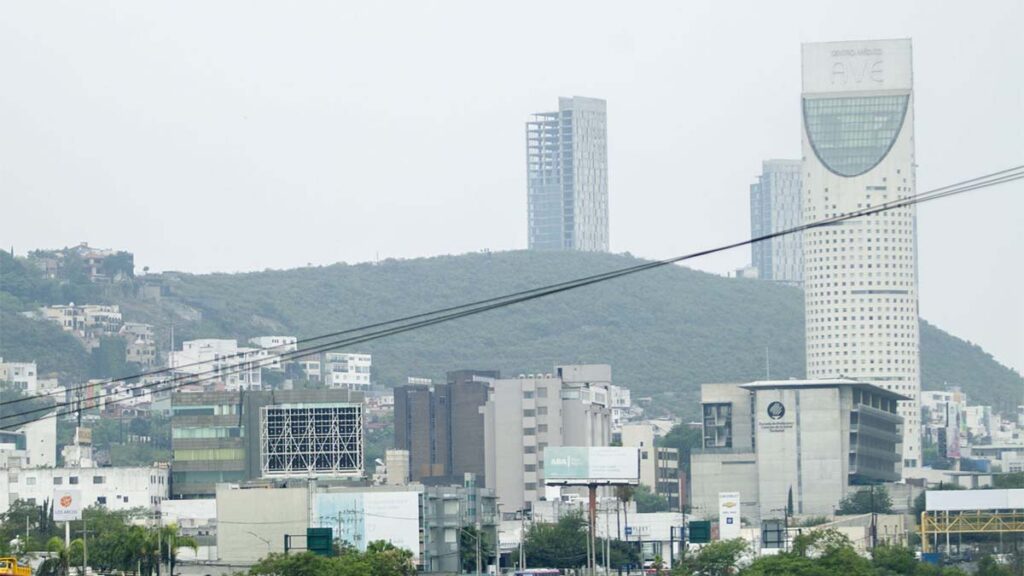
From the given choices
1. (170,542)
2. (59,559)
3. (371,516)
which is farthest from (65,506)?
(371,516)

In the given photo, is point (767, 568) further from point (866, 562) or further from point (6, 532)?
point (6, 532)

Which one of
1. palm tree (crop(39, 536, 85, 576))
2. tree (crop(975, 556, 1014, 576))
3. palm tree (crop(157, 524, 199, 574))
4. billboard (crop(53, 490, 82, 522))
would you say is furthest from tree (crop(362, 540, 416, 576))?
tree (crop(975, 556, 1014, 576))

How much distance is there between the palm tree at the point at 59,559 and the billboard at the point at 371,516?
32.5 m

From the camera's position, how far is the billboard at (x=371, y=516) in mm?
192250

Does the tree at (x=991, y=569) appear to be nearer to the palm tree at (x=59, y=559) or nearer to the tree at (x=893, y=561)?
the tree at (x=893, y=561)

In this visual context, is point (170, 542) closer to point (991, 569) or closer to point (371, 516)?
point (371, 516)

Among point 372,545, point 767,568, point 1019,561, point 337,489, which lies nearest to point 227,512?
point 337,489

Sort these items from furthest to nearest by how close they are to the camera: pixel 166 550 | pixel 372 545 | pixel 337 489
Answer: pixel 337 489, pixel 166 550, pixel 372 545

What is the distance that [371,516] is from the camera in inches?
7657

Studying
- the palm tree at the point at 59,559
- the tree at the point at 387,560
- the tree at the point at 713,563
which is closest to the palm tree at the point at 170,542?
the palm tree at the point at 59,559

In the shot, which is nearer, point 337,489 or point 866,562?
point 866,562

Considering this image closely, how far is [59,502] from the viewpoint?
567 feet

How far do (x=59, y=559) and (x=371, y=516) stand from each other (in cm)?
4648

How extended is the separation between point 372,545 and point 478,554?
1175 inches
